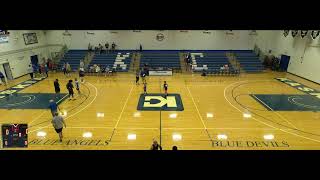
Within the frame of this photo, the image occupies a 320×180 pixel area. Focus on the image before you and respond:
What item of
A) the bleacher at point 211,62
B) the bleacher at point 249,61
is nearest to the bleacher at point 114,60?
the bleacher at point 211,62

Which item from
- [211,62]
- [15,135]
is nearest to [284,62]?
[211,62]

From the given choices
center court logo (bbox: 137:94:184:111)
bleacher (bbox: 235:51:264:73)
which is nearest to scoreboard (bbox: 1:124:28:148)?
center court logo (bbox: 137:94:184:111)

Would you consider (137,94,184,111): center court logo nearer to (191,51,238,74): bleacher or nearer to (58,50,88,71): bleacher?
(191,51,238,74): bleacher

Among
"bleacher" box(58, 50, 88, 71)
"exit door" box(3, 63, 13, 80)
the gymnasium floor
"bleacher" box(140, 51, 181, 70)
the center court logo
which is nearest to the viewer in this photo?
the gymnasium floor

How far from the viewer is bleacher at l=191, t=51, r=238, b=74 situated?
25.3 meters

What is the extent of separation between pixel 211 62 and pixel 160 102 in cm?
1370

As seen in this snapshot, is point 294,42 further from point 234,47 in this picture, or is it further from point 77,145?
point 77,145

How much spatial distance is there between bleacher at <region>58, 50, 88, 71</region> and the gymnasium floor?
26.3ft

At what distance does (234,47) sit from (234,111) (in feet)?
59.1

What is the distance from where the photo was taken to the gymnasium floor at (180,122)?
10.0 m

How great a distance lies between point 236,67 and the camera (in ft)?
87.1

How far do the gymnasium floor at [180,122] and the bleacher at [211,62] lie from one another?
6302 millimetres

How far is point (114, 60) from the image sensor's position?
2780cm
